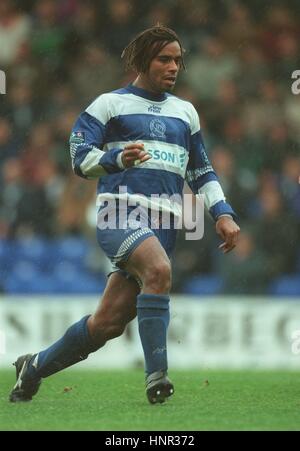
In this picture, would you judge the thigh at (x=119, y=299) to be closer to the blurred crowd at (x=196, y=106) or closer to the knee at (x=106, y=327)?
the knee at (x=106, y=327)

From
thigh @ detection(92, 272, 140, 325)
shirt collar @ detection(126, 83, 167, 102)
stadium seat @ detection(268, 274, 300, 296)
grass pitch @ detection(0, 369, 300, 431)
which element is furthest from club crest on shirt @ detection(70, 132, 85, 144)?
stadium seat @ detection(268, 274, 300, 296)

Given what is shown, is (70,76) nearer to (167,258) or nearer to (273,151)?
(273,151)

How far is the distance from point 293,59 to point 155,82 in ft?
25.7

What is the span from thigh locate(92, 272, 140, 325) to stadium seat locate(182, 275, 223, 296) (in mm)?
5771

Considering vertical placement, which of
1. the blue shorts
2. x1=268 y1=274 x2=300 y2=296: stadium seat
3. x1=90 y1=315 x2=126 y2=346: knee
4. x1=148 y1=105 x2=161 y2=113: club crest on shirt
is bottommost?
x1=90 y1=315 x2=126 y2=346: knee

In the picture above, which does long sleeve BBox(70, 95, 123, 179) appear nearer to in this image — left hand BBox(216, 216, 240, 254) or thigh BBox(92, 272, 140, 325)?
thigh BBox(92, 272, 140, 325)

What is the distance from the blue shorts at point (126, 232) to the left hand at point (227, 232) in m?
0.25

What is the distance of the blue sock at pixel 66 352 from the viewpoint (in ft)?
20.7

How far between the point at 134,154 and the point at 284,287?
6.31m

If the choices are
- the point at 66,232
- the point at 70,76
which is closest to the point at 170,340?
the point at 66,232

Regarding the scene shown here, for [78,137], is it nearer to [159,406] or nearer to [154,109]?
[154,109]

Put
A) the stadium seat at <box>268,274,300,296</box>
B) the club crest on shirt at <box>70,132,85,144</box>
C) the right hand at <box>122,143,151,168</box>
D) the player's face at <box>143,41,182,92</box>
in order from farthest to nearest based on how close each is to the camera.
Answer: the stadium seat at <box>268,274,300,296</box> < the player's face at <box>143,41,182,92</box> < the club crest on shirt at <box>70,132,85,144</box> < the right hand at <box>122,143,151,168</box>

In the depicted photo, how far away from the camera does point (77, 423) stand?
5484 mm

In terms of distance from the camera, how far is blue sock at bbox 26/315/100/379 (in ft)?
20.7
